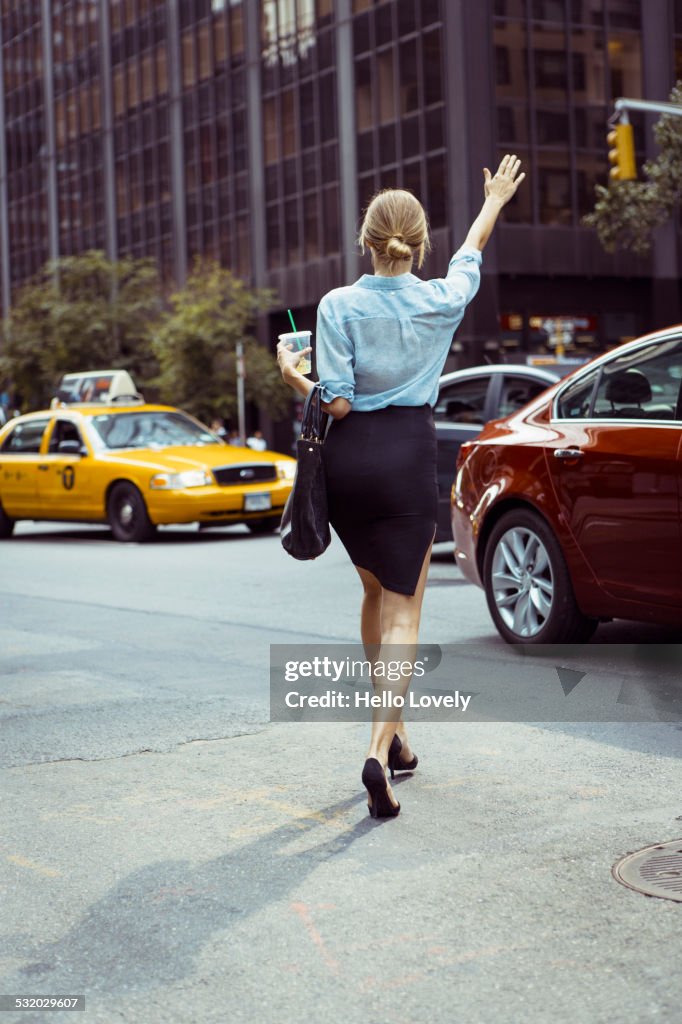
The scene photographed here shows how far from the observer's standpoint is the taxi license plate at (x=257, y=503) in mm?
17062

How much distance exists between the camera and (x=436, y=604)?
10211 mm

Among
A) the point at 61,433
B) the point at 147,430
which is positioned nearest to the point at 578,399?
the point at 147,430

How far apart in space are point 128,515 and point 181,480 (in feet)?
2.88

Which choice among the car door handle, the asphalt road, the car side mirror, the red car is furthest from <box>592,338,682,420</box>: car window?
the car side mirror

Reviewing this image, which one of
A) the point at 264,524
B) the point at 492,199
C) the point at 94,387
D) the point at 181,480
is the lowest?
the point at 264,524

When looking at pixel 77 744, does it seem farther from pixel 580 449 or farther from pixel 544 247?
pixel 544 247

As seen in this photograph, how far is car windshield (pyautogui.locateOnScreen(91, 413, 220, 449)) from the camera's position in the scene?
59.3 ft

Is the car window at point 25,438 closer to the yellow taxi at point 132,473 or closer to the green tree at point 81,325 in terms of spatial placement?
the yellow taxi at point 132,473

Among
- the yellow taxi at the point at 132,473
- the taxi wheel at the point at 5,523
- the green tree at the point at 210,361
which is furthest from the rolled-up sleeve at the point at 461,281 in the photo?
the green tree at the point at 210,361

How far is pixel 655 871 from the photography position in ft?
13.2

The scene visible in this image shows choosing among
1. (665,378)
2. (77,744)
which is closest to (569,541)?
(665,378)

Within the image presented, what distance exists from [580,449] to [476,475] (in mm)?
936

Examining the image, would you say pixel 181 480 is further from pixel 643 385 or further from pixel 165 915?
pixel 165 915

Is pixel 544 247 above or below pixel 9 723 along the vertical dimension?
above
